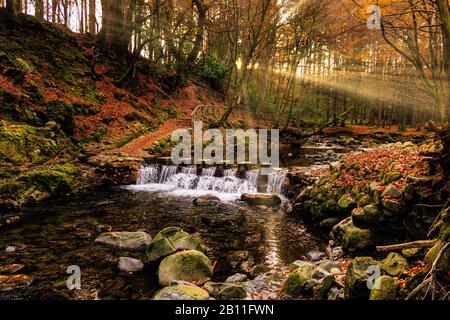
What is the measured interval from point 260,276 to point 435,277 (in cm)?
319

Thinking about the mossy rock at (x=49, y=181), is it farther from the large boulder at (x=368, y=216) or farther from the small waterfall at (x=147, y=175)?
the large boulder at (x=368, y=216)

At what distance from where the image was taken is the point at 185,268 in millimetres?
6051

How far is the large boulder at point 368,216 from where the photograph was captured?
6.86 metres

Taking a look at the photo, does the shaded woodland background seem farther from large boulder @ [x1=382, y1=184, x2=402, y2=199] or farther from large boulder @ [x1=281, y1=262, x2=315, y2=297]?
large boulder @ [x1=281, y1=262, x2=315, y2=297]

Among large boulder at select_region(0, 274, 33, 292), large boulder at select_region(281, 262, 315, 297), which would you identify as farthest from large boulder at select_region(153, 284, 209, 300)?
large boulder at select_region(0, 274, 33, 292)

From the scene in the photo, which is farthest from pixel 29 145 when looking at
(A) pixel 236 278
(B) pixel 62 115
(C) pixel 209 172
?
(A) pixel 236 278

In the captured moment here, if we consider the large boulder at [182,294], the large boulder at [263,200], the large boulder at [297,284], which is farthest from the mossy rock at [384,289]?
the large boulder at [263,200]

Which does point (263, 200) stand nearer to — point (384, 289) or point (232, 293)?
point (232, 293)

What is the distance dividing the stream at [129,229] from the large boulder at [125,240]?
20 cm

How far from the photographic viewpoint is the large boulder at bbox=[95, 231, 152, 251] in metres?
7.36

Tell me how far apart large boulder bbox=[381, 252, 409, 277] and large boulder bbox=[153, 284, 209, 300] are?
9.38 ft

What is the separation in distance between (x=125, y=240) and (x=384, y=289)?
5672 mm
